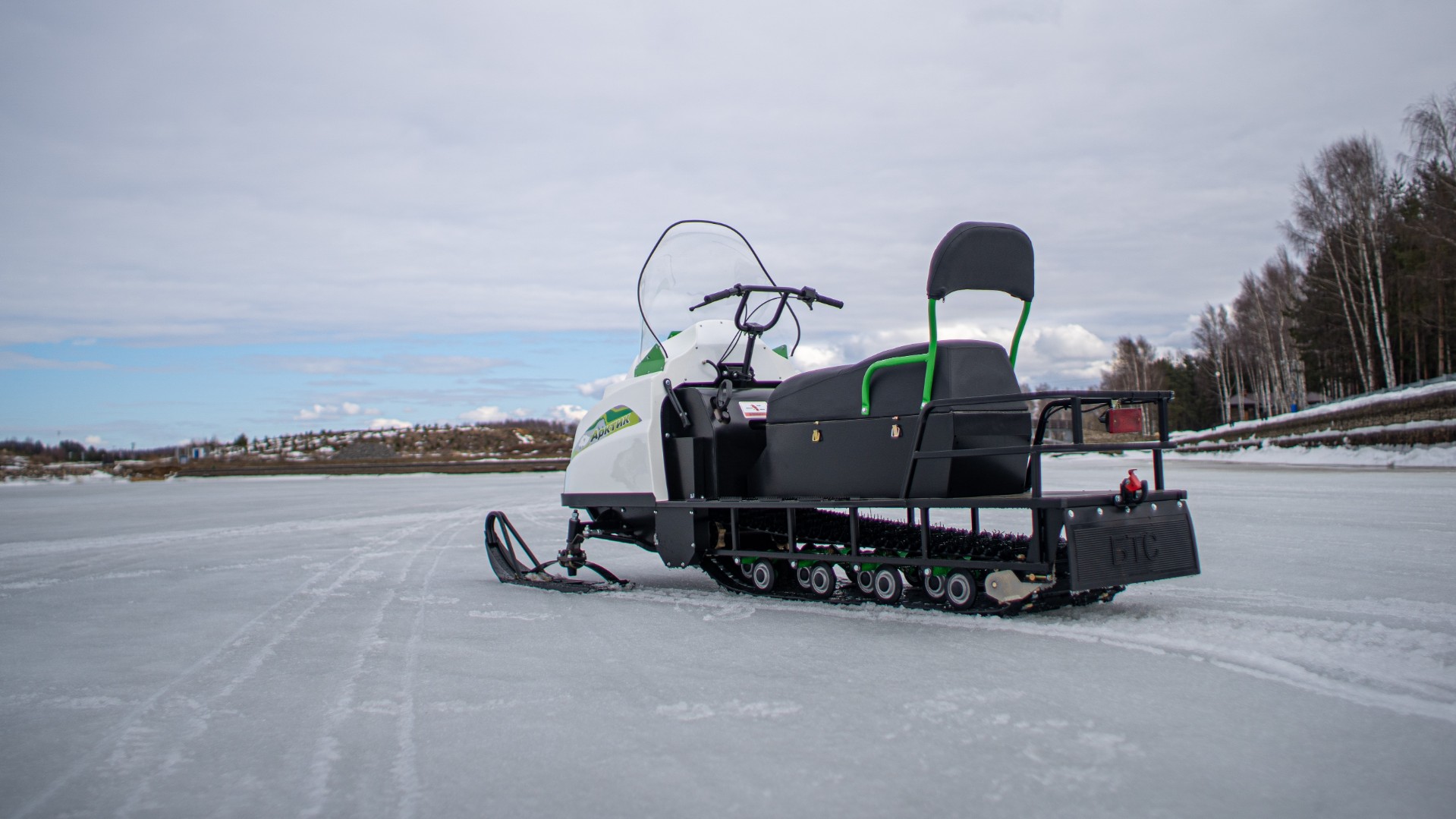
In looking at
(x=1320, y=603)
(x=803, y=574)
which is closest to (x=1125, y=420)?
(x=1320, y=603)

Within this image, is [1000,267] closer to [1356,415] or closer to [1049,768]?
[1049,768]

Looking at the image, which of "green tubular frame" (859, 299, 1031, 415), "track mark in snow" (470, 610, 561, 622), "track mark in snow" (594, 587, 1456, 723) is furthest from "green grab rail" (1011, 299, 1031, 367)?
"track mark in snow" (470, 610, 561, 622)

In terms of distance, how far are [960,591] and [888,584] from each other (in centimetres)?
44

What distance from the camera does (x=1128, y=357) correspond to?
A: 77750 mm

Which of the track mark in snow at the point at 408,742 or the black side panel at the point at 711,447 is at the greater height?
the black side panel at the point at 711,447

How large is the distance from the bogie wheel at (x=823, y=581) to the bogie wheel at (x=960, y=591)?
28.8 inches

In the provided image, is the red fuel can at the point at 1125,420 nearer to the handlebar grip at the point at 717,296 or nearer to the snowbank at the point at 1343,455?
the handlebar grip at the point at 717,296

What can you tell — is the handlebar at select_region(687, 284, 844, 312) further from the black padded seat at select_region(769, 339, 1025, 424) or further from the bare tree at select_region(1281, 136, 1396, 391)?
the bare tree at select_region(1281, 136, 1396, 391)

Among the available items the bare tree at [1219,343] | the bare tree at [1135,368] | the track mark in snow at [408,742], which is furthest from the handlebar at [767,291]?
the bare tree at [1135,368]

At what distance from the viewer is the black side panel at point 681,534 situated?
571 cm

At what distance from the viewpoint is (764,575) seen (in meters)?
5.50

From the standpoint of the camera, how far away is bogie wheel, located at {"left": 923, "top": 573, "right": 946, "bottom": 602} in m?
4.58

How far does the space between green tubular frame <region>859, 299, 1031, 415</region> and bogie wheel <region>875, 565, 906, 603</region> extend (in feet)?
2.73

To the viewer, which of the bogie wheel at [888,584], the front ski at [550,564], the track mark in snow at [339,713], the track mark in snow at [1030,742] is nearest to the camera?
the track mark in snow at [1030,742]
